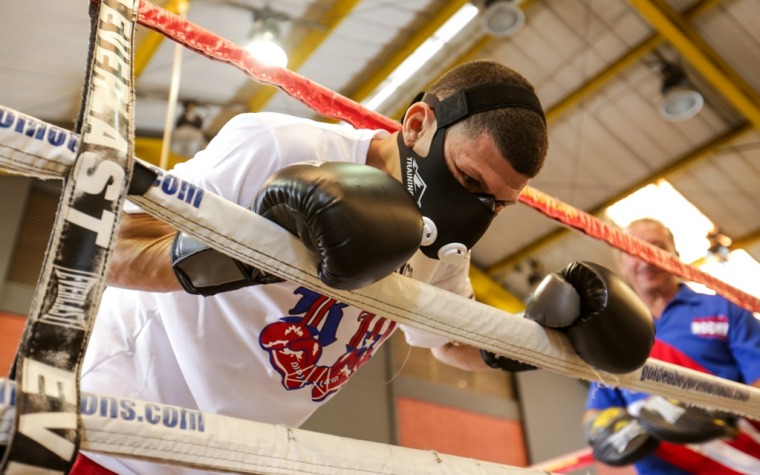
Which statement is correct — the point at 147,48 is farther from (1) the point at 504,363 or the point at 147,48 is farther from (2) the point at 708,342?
(1) the point at 504,363

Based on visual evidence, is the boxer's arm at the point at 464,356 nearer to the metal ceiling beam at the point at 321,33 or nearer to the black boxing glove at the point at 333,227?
the black boxing glove at the point at 333,227

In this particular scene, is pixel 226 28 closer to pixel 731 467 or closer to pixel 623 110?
pixel 623 110

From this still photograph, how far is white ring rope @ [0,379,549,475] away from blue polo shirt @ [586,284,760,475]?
1511 millimetres

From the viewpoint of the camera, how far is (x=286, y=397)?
1.24m

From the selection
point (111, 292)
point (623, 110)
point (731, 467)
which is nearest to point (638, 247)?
point (731, 467)

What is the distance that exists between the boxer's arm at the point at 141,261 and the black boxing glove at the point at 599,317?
668 mm

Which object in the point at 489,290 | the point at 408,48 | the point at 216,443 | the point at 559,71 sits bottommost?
the point at 216,443

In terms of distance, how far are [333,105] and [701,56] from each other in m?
5.17

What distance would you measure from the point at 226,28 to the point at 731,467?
482 centimetres

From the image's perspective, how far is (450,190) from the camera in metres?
1.16

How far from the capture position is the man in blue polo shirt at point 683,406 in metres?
2.01

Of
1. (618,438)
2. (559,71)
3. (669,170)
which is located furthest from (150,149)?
(618,438)

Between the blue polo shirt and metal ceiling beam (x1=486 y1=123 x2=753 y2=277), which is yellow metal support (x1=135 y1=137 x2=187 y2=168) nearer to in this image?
metal ceiling beam (x1=486 y1=123 x2=753 y2=277)

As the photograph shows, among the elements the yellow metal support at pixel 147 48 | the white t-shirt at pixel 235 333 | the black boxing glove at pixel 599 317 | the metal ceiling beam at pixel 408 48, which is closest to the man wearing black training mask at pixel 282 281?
the white t-shirt at pixel 235 333
